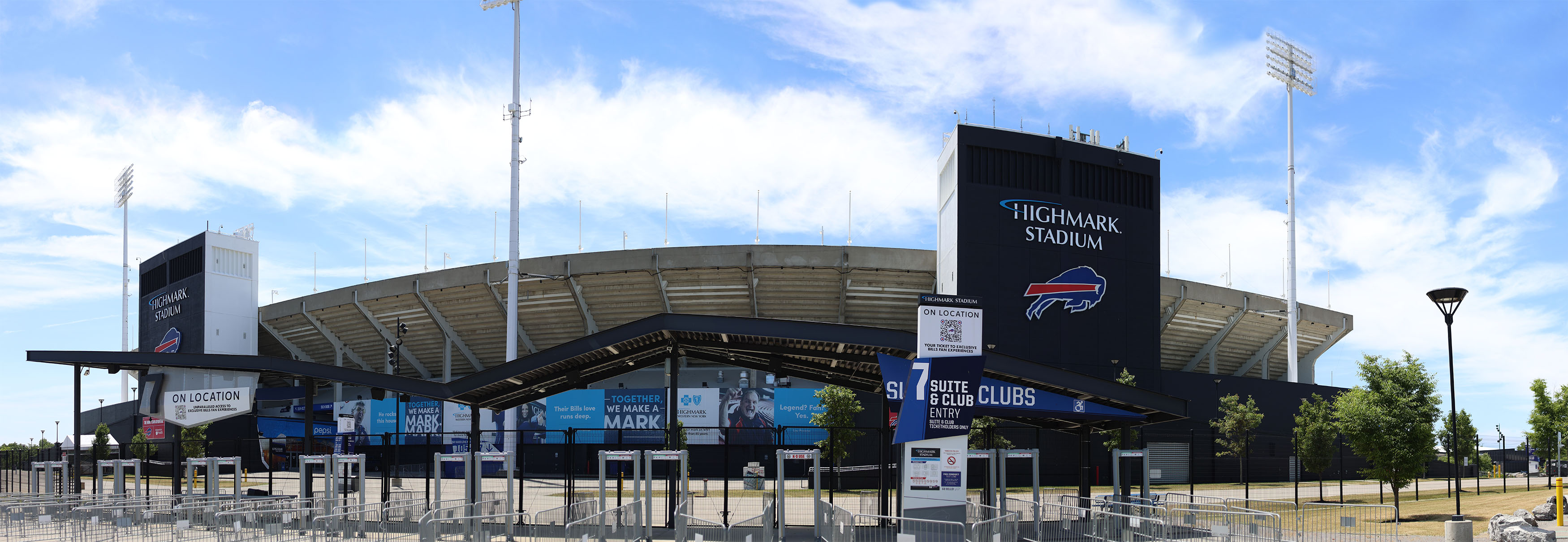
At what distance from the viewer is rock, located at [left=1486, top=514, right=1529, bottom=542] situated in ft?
64.6

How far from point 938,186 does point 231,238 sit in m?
45.1

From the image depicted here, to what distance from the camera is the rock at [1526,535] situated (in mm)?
19000

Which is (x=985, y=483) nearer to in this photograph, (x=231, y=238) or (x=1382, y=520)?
(x=1382, y=520)

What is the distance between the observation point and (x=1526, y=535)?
19188 millimetres

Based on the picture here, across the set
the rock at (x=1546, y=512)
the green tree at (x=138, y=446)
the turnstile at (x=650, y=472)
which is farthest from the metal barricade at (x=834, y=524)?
the green tree at (x=138, y=446)

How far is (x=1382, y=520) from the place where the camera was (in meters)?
27.5

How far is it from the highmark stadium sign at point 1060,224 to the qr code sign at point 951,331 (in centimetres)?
2835

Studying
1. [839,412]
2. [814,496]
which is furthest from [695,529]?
[839,412]

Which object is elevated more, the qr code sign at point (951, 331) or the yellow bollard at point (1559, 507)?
the qr code sign at point (951, 331)

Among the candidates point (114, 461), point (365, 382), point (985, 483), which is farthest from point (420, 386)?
point (985, 483)

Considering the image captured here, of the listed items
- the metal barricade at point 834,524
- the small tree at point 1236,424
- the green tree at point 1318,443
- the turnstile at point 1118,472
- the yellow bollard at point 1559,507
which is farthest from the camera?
the small tree at point 1236,424

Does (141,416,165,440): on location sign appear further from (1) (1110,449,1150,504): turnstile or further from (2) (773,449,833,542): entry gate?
(1) (1110,449,1150,504): turnstile

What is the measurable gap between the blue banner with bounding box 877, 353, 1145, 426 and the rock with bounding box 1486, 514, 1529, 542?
22.1 feet

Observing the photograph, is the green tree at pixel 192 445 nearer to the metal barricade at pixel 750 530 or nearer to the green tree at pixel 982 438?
the green tree at pixel 982 438
